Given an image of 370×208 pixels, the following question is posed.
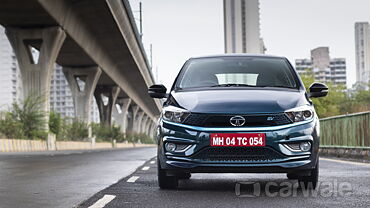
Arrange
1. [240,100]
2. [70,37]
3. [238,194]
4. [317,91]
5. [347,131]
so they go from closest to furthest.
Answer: [238,194], [240,100], [317,91], [347,131], [70,37]

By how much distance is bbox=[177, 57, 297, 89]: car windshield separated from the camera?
8469 mm

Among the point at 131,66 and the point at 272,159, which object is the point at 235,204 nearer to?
the point at 272,159

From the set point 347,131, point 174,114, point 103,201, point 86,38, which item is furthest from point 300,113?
point 86,38

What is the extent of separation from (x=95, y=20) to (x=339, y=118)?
16.1 m

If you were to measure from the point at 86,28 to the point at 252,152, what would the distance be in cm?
2921

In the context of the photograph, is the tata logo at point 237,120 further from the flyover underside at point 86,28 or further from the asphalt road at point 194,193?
the flyover underside at point 86,28

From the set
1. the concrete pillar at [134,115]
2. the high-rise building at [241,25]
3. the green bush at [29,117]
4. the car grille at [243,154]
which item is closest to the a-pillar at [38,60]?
the green bush at [29,117]

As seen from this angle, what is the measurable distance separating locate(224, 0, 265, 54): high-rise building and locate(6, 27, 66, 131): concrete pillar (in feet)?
510

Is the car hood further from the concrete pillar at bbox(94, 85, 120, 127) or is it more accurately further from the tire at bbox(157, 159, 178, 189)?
the concrete pillar at bbox(94, 85, 120, 127)

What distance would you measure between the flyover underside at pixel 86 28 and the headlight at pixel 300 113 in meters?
20.4

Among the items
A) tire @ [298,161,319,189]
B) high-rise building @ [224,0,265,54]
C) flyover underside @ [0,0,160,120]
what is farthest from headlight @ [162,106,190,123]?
high-rise building @ [224,0,265,54]

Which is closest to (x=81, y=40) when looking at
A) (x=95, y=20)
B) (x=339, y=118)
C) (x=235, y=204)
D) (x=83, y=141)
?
(x=95, y=20)

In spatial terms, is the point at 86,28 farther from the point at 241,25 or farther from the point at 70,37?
the point at 241,25

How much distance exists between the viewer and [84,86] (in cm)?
4834
